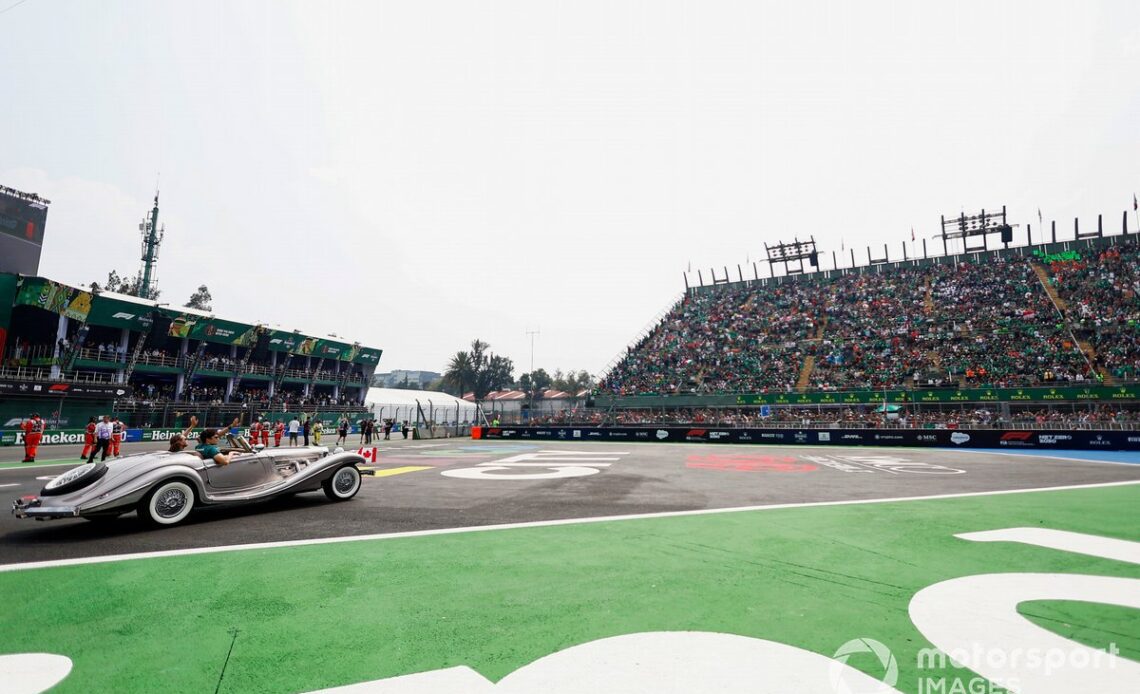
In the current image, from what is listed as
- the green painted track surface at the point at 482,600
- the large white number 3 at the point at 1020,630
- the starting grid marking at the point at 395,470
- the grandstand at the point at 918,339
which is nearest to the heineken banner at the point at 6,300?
the starting grid marking at the point at 395,470

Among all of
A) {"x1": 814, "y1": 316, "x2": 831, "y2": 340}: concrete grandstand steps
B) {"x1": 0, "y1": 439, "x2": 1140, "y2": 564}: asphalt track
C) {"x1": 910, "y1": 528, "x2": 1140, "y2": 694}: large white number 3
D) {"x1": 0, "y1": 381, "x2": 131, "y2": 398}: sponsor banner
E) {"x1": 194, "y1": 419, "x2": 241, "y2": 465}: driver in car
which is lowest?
{"x1": 0, "y1": 439, "x2": 1140, "y2": 564}: asphalt track

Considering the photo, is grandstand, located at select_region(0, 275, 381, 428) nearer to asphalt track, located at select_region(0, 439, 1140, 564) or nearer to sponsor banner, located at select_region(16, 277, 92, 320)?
sponsor banner, located at select_region(16, 277, 92, 320)

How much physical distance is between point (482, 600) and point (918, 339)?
1684 inches

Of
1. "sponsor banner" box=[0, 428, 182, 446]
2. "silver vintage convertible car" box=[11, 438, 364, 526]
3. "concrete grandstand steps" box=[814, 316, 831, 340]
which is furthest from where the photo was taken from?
"concrete grandstand steps" box=[814, 316, 831, 340]

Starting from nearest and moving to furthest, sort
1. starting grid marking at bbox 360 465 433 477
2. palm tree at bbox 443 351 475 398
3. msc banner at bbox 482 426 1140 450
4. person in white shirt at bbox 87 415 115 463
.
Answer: starting grid marking at bbox 360 465 433 477 < person in white shirt at bbox 87 415 115 463 < msc banner at bbox 482 426 1140 450 < palm tree at bbox 443 351 475 398

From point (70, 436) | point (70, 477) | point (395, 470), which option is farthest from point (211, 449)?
point (70, 436)

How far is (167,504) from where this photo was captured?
637cm

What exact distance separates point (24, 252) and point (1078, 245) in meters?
88.1

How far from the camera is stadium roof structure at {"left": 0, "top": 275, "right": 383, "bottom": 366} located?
33250 mm

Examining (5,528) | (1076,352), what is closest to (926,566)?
(5,528)

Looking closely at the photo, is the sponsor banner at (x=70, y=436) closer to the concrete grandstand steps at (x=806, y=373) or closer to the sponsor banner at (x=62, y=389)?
the sponsor banner at (x=62, y=389)

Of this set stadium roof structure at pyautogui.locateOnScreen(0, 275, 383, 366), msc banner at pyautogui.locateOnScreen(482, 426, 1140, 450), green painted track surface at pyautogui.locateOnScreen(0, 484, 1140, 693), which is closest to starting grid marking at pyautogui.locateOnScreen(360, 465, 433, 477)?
green painted track surface at pyautogui.locateOnScreen(0, 484, 1140, 693)

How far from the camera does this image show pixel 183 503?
6.50 m

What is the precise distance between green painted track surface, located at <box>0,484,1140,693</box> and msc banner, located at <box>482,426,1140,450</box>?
21678 mm
